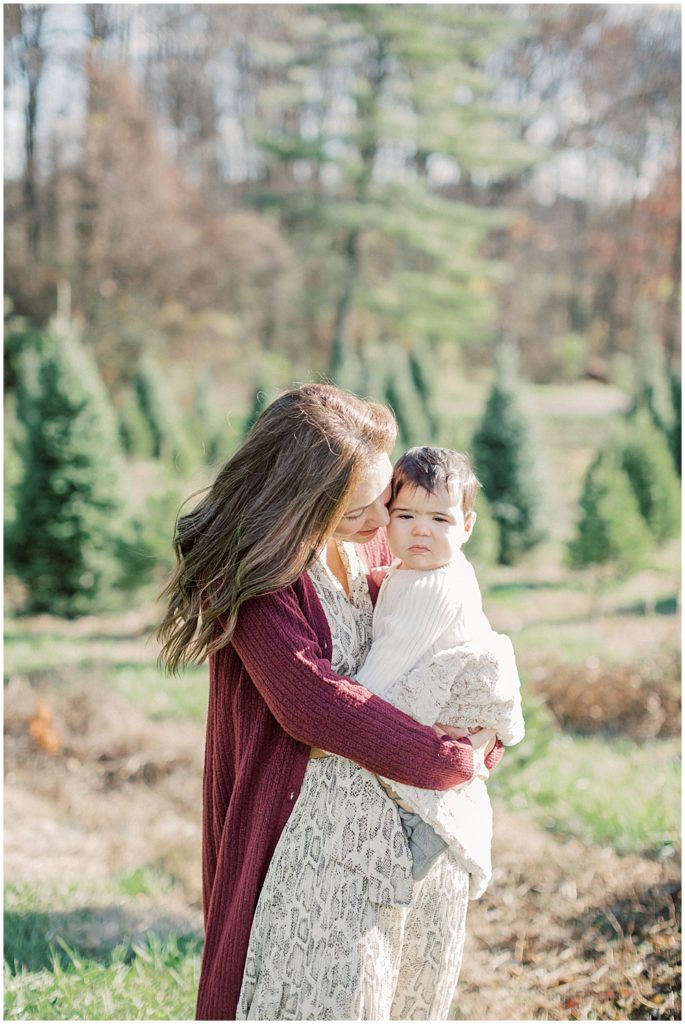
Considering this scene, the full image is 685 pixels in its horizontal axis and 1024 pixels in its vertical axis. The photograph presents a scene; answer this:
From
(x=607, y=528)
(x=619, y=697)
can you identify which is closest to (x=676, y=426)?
(x=607, y=528)

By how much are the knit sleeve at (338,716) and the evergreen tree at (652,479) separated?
26.8 ft

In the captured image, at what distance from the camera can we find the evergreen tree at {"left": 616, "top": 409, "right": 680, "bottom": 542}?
949cm

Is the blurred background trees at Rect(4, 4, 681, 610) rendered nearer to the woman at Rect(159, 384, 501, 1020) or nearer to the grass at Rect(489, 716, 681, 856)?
the grass at Rect(489, 716, 681, 856)

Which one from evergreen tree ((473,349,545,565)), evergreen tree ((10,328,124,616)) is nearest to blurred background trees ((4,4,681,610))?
evergreen tree ((473,349,545,565))

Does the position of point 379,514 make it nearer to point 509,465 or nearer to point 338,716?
point 338,716

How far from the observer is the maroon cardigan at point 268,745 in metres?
1.83

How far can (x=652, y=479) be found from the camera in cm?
953

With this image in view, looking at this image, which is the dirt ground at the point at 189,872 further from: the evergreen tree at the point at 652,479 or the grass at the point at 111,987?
the evergreen tree at the point at 652,479

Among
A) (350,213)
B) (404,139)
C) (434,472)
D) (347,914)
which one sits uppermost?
(404,139)

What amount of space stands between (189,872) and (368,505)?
8.49 ft

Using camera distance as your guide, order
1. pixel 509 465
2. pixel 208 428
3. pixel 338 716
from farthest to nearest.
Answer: pixel 208 428, pixel 509 465, pixel 338 716

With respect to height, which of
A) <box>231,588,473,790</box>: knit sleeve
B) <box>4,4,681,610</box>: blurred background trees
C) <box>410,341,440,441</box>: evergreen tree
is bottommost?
<box>231,588,473,790</box>: knit sleeve

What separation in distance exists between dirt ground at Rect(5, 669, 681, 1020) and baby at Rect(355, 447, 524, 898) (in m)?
1.33

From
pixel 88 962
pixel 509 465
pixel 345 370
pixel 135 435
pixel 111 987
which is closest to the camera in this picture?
pixel 111 987
